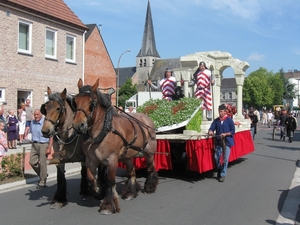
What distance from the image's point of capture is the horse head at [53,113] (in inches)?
254

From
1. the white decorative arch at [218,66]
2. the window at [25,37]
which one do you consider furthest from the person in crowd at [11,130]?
the white decorative arch at [218,66]

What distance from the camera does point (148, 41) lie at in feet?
355

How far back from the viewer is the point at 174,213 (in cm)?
666

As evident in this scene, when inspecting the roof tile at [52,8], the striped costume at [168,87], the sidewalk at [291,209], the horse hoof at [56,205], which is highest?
the roof tile at [52,8]

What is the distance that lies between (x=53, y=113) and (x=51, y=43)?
16.6 m

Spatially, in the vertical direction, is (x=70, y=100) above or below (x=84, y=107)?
above

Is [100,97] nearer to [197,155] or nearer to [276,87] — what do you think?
[197,155]

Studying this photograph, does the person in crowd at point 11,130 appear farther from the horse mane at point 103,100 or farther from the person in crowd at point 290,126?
the person in crowd at point 290,126

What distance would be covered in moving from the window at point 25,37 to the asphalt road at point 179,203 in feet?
39.0


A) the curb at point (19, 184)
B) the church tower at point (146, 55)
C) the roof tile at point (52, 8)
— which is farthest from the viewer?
the church tower at point (146, 55)

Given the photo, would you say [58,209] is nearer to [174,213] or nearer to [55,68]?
[174,213]

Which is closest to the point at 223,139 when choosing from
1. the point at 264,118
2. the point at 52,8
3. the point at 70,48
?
the point at 52,8

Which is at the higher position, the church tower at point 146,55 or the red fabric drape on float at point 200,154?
the church tower at point 146,55

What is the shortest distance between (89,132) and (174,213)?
200cm
